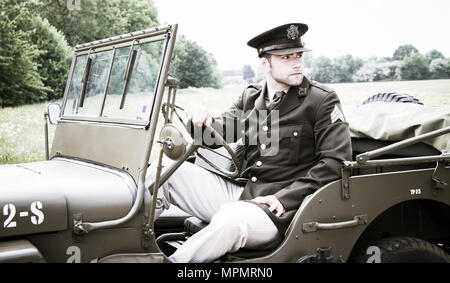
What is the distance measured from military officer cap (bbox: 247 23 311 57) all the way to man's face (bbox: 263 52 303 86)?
38 mm

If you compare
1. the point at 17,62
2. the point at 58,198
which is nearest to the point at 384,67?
the point at 17,62

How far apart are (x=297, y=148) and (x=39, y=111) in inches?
204

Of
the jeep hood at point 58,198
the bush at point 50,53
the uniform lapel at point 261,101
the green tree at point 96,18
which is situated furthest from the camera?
the green tree at point 96,18

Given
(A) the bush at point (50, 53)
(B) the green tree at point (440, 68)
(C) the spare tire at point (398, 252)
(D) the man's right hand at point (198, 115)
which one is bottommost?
(C) the spare tire at point (398, 252)

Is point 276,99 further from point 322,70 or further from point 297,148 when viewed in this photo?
point 322,70

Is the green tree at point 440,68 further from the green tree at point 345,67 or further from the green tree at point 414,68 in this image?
the green tree at point 345,67

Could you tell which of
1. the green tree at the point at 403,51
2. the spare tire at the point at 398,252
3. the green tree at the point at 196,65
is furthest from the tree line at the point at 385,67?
the spare tire at the point at 398,252

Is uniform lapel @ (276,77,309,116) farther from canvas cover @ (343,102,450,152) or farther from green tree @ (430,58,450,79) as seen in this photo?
green tree @ (430,58,450,79)

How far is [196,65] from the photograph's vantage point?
699 cm

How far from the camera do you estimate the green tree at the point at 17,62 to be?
274 inches

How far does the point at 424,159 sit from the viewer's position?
286 cm

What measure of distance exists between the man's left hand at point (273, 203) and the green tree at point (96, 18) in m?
5.25

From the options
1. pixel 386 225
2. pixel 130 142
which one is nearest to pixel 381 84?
pixel 386 225
